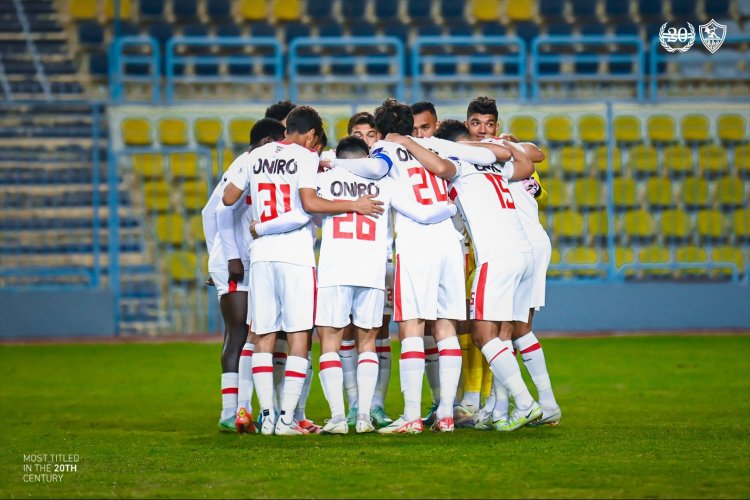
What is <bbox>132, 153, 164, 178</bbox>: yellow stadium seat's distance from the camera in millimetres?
17406

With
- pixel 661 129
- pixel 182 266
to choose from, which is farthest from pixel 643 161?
pixel 182 266

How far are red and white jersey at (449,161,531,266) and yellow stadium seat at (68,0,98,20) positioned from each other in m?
14.4

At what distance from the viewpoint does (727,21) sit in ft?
69.3

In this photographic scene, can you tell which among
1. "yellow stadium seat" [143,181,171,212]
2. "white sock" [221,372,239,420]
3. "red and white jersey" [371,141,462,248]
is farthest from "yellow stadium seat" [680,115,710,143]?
"white sock" [221,372,239,420]

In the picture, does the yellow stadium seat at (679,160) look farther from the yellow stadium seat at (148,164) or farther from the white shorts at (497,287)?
the white shorts at (497,287)

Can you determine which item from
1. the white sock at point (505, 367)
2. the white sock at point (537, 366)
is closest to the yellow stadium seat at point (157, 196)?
the white sock at point (537, 366)

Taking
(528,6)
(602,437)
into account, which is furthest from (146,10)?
(602,437)

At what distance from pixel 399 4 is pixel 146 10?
4183 millimetres

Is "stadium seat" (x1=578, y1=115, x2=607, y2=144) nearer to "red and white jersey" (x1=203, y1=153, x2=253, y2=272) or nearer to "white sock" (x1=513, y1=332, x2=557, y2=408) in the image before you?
"white sock" (x1=513, y1=332, x2=557, y2=408)

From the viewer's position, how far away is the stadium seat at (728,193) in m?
17.1

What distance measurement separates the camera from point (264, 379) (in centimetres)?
750

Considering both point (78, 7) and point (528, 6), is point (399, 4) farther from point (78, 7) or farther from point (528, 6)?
point (78, 7)

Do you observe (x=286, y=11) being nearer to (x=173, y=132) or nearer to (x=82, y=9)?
(x=82, y=9)

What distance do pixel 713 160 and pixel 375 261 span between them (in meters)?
11.1
